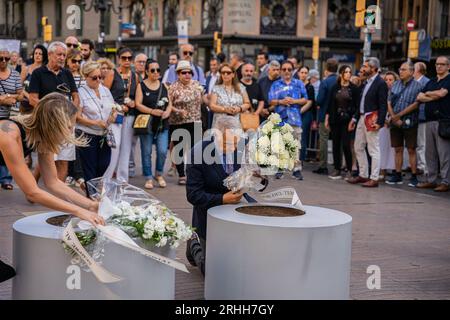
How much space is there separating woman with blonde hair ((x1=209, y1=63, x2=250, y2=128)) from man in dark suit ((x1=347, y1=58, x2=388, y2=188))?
7.30 ft

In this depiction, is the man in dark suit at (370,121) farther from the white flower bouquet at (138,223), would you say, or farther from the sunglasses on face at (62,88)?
the white flower bouquet at (138,223)

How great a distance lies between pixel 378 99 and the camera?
1208cm

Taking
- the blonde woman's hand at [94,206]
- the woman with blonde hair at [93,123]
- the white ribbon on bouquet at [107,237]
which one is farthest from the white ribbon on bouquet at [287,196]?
the woman with blonde hair at [93,123]

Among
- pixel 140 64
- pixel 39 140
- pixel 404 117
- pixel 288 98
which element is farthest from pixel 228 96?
pixel 39 140

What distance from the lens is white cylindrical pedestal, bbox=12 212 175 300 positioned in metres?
4.29

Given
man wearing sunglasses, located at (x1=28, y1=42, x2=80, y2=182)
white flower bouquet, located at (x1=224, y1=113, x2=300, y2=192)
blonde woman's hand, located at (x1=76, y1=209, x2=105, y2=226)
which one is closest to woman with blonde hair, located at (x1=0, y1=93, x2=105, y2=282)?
blonde woman's hand, located at (x1=76, y1=209, x2=105, y2=226)

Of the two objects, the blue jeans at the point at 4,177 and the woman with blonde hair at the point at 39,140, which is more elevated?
the woman with blonde hair at the point at 39,140

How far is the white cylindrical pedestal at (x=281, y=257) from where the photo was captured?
465 cm

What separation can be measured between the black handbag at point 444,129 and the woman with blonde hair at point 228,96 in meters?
3.23

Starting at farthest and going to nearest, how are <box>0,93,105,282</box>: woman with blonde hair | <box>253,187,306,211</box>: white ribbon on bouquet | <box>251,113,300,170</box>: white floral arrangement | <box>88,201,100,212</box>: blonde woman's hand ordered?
<box>253,187,306,211</box>: white ribbon on bouquet → <box>251,113,300,170</box>: white floral arrangement → <box>88,201,100,212</box>: blonde woman's hand → <box>0,93,105,282</box>: woman with blonde hair

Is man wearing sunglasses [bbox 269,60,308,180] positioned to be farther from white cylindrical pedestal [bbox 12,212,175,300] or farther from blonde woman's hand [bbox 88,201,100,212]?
white cylindrical pedestal [bbox 12,212,175,300]

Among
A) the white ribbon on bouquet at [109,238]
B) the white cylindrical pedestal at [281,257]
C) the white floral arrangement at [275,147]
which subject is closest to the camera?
the white ribbon on bouquet at [109,238]

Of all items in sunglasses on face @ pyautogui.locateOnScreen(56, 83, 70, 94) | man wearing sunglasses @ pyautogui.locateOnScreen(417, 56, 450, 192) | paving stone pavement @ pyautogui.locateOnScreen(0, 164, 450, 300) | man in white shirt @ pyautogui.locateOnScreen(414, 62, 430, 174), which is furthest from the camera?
man in white shirt @ pyautogui.locateOnScreen(414, 62, 430, 174)

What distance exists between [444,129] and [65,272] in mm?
8739
